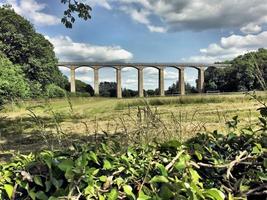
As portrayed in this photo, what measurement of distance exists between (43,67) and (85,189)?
53.7 meters

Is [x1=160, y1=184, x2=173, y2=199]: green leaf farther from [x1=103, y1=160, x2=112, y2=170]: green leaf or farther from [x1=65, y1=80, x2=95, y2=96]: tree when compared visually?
[x1=65, y1=80, x2=95, y2=96]: tree

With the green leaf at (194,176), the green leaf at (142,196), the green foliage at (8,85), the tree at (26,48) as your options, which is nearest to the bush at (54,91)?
the green leaf at (194,176)

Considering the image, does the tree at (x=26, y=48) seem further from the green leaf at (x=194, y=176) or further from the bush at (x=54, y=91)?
the green leaf at (x=194, y=176)

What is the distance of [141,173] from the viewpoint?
1.75m

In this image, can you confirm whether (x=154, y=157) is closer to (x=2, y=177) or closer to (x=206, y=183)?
(x=206, y=183)

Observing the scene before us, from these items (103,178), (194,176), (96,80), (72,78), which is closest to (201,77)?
(96,80)

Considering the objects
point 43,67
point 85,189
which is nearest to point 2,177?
point 85,189

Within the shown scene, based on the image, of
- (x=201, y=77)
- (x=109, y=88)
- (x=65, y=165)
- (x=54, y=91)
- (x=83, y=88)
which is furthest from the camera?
(x=83, y=88)

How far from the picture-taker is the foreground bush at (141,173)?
1601mm

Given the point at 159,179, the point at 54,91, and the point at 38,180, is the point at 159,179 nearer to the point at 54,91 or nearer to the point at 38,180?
the point at 38,180

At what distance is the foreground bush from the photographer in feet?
5.25

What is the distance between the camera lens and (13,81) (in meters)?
24.9

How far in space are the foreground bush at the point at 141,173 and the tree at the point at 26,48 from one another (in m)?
47.6

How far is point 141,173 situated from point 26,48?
5220cm
